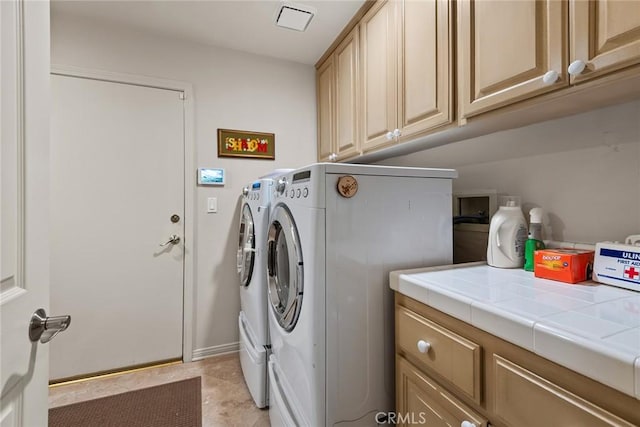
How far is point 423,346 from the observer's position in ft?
2.92

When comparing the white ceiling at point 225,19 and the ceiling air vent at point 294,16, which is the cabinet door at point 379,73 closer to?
the white ceiling at point 225,19

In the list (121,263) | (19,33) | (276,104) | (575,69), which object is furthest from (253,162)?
(575,69)

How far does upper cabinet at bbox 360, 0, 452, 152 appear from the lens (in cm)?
123

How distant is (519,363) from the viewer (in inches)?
25.4

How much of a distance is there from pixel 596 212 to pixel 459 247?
627 mm

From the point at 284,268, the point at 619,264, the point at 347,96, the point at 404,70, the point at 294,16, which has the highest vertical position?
the point at 294,16

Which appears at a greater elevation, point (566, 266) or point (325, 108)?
point (325, 108)

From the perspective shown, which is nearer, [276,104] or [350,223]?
[350,223]

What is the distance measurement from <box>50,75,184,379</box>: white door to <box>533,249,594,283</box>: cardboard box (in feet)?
7.17

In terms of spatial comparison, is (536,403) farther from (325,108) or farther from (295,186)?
(325,108)

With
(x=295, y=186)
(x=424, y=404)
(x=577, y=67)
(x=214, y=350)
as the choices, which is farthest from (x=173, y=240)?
(x=577, y=67)

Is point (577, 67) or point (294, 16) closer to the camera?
point (577, 67)

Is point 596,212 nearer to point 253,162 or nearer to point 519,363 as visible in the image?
point 519,363

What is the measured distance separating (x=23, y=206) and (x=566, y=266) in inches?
56.8
